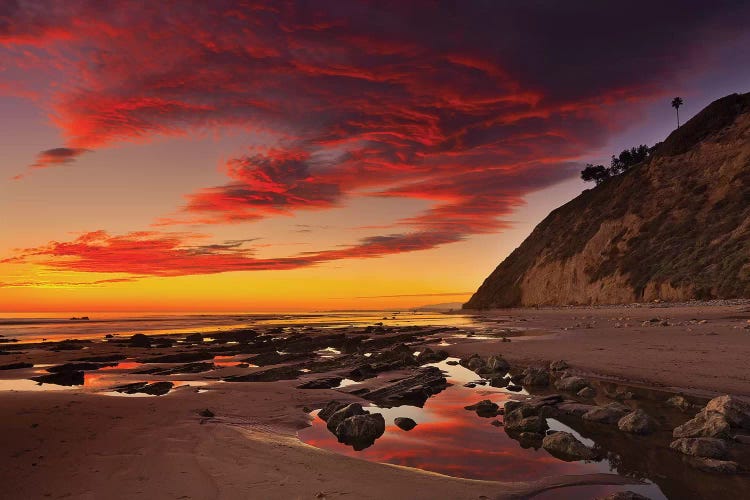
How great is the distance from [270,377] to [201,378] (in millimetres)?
2923

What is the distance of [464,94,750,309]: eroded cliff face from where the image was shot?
157ft

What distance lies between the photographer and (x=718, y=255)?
1865 inches

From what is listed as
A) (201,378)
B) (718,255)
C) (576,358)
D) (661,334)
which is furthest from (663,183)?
(201,378)

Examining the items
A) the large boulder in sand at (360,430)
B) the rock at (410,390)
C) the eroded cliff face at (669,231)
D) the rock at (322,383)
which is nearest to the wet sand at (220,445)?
the rock at (322,383)

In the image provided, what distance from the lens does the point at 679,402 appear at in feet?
34.3

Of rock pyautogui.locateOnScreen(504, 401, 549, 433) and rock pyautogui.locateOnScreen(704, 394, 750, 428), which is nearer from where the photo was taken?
rock pyautogui.locateOnScreen(704, 394, 750, 428)

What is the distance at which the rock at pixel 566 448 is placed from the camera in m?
7.62

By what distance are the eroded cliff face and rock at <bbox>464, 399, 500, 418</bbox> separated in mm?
42039

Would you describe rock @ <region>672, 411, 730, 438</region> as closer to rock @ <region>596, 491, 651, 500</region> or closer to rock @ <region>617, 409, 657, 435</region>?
rock @ <region>617, 409, 657, 435</region>

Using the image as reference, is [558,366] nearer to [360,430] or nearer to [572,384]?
[572,384]

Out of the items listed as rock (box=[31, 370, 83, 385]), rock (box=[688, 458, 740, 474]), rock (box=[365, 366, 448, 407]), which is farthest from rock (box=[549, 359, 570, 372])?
rock (box=[31, 370, 83, 385])

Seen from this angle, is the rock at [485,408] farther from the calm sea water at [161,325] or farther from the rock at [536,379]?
the calm sea water at [161,325]

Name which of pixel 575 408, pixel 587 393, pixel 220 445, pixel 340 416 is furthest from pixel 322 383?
pixel 587 393

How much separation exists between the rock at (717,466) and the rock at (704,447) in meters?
0.20
